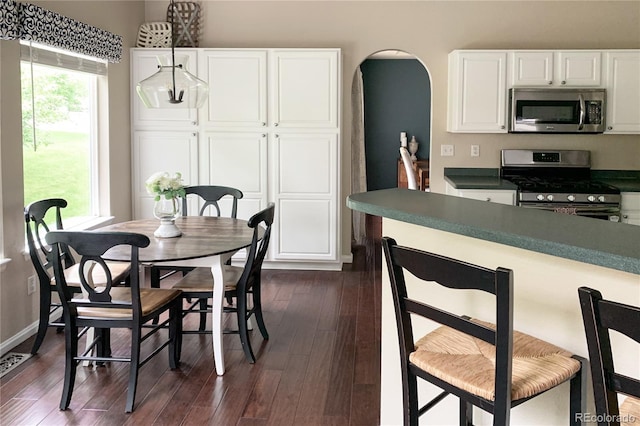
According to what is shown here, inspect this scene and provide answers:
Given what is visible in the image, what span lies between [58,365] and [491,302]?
2464mm

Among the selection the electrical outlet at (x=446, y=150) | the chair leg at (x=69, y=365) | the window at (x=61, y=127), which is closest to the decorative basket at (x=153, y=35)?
the window at (x=61, y=127)

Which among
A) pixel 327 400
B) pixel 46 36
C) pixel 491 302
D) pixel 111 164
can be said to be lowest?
pixel 327 400

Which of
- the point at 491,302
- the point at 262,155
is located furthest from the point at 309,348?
the point at 262,155

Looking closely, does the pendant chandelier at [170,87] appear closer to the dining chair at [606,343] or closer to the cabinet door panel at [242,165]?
the cabinet door panel at [242,165]

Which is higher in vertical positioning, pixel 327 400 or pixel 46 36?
pixel 46 36

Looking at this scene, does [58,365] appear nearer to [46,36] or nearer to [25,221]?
[25,221]

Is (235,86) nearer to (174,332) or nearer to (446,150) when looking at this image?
(446,150)

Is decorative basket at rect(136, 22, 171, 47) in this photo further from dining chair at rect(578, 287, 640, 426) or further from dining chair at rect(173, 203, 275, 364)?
dining chair at rect(578, 287, 640, 426)

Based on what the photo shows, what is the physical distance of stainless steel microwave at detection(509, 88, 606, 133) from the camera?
17.1 feet

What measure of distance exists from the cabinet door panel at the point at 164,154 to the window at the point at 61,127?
572mm

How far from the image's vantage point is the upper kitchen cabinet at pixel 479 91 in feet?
17.5

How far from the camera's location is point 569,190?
4973 mm

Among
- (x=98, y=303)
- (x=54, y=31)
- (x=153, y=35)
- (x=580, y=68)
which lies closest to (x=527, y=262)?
(x=98, y=303)

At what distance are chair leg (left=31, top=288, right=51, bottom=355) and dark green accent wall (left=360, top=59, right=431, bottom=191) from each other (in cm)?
644
